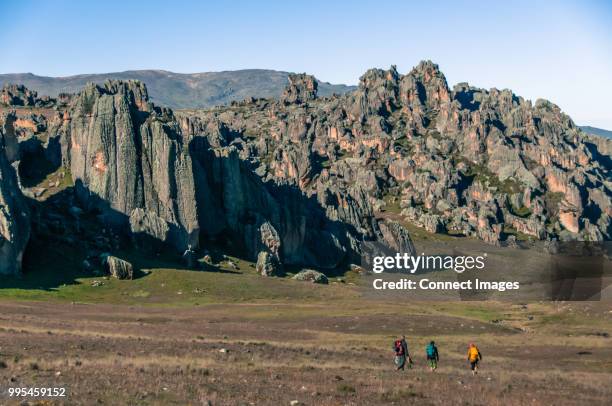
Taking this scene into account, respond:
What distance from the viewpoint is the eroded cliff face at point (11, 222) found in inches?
4564

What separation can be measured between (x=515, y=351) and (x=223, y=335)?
2648 centimetres

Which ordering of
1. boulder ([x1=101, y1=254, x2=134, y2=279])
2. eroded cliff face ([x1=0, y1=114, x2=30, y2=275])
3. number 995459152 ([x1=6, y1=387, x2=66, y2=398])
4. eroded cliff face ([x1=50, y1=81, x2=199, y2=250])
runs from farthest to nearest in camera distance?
1. eroded cliff face ([x1=50, y1=81, x2=199, y2=250])
2. boulder ([x1=101, y1=254, x2=134, y2=279])
3. eroded cliff face ([x1=0, y1=114, x2=30, y2=275])
4. number 995459152 ([x1=6, y1=387, x2=66, y2=398])

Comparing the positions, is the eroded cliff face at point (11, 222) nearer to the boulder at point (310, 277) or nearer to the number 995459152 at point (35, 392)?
the boulder at point (310, 277)

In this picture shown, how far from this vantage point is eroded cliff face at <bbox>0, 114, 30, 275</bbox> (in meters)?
116

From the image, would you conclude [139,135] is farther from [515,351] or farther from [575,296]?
[515,351]

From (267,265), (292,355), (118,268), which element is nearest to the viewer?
(292,355)

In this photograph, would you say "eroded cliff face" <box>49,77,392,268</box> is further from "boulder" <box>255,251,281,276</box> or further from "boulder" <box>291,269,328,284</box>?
"boulder" <box>291,269,328,284</box>

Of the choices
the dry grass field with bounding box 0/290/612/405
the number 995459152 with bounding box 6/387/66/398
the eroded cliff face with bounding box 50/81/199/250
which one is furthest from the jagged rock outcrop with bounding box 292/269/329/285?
the number 995459152 with bounding box 6/387/66/398

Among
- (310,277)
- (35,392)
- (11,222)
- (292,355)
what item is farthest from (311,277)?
(35,392)

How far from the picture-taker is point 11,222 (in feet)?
385

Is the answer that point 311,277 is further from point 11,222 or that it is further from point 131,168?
point 11,222

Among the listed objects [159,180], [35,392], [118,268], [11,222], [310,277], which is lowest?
[310,277]

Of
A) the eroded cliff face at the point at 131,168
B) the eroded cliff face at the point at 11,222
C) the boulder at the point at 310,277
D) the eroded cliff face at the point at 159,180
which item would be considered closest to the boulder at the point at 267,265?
the boulder at the point at 310,277

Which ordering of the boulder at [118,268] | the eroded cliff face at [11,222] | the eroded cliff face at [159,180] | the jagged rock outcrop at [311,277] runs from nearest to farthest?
the eroded cliff face at [11,222] → the boulder at [118,268] → the jagged rock outcrop at [311,277] → the eroded cliff face at [159,180]
